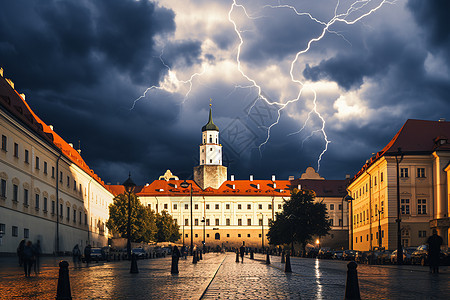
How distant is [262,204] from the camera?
139 m

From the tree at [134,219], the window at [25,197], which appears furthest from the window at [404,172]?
the tree at [134,219]

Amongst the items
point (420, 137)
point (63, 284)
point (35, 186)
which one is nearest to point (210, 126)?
point (420, 137)

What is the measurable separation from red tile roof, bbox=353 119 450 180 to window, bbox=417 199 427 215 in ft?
17.6

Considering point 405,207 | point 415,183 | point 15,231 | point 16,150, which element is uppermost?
point 16,150

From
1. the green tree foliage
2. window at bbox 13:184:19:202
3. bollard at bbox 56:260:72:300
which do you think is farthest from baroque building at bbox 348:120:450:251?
the green tree foliage

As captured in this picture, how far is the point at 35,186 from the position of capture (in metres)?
51.0

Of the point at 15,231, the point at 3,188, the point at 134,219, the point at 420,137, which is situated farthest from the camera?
the point at 134,219

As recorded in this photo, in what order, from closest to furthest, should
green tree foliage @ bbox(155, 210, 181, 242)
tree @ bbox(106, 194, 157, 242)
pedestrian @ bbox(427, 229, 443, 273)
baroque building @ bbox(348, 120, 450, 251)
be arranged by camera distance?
pedestrian @ bbox(427, 229, 443, 273) < baroque building @ bbox(348, 120, 450, 251) < tree @ bbox(106, 194, 157, 242) < green tree foliage @ bbox(155, 210, 181, 242)

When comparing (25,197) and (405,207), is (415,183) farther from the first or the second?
(25,197)

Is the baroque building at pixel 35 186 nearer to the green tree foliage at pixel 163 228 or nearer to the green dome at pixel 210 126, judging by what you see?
the green tree foliage at pixel 163 228

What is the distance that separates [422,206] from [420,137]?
801 cm

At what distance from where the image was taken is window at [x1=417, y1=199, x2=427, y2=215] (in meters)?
61.8

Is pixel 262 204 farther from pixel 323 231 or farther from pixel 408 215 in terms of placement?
pixel 408 215

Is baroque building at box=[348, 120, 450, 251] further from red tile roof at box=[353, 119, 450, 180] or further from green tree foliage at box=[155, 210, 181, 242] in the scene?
green tree foliage at box=[155, 210, 181, 242]
